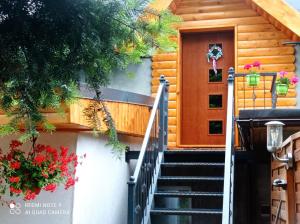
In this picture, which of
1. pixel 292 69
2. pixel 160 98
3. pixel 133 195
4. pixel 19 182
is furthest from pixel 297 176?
Answer: pixel 292 69

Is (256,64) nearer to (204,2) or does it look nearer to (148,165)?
(204,2)

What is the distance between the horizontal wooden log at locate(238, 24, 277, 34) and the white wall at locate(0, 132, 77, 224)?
3859mm

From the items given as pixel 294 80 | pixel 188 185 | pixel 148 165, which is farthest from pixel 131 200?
pixel 294 80

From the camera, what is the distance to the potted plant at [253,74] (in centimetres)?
730

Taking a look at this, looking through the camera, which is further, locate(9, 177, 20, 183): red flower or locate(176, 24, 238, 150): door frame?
locate(176, 24, 238, 150): door frame

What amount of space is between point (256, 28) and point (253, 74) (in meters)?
1.40

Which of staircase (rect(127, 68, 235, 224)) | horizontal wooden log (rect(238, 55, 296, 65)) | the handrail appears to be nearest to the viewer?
the handrail

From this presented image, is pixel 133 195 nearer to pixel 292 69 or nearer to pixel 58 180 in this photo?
pixel 58 180

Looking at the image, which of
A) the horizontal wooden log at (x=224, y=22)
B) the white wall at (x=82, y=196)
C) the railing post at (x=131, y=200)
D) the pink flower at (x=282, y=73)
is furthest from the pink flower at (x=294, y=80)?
the railing post at (x=131, y=200)

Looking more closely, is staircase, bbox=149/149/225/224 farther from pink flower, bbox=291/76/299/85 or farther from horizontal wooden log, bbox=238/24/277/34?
horizontal wooden log, bbox=238/24/277/34

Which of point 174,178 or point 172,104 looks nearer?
point 174,178

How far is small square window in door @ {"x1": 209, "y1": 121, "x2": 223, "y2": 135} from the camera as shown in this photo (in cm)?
867

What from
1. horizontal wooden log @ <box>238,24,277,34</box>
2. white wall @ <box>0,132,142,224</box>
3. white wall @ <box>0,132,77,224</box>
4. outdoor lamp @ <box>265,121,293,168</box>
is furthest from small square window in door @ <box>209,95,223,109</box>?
outdoor lamp @ <box>265,121,293,168</box>

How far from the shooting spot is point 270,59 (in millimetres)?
8250
